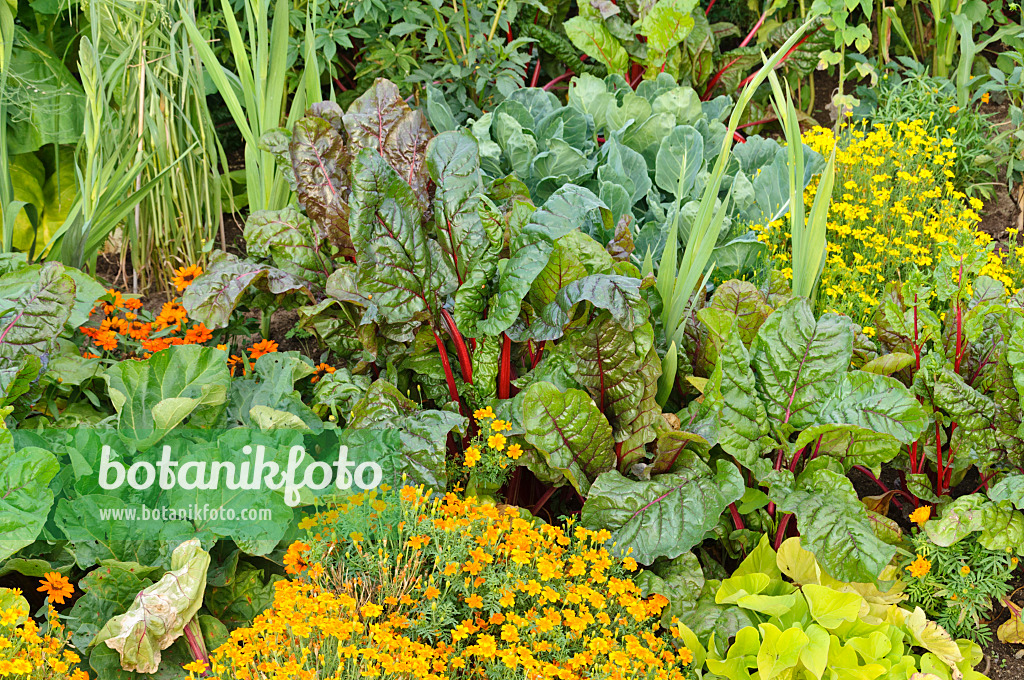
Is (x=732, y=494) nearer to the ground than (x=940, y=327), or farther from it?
nearer to the ground

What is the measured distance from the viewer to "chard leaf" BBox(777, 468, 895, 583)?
6.09ft

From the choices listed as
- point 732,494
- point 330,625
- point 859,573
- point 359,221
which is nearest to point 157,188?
point 359,221

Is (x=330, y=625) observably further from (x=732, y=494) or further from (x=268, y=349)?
(x=268, y=349)

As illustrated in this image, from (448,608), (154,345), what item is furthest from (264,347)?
(448,608)

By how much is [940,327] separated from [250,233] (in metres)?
1.83

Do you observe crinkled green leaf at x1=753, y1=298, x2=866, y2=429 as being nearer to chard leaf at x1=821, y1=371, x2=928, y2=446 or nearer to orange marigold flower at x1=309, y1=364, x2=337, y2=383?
chard leaf at x1=821, y1=371, x2=928, y2=446

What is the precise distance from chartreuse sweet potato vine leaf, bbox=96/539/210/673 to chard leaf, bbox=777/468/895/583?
1263 mm

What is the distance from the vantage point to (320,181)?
7.63ft

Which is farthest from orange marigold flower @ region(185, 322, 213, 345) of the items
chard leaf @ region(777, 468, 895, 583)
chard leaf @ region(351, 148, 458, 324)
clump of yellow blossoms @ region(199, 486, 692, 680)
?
chard leaf @ region(777, 468, 895, 583)

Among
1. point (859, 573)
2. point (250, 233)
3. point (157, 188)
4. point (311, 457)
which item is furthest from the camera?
point (157, 188)

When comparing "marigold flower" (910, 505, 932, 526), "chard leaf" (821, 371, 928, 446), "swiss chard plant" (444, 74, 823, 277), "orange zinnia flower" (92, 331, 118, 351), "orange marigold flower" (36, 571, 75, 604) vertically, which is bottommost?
"orange marigold flower" (36, 571, 75, 604)

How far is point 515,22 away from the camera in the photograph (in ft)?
12.9

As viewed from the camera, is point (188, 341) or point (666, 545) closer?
point (666, 545)

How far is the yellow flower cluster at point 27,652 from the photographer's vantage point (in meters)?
1.50
